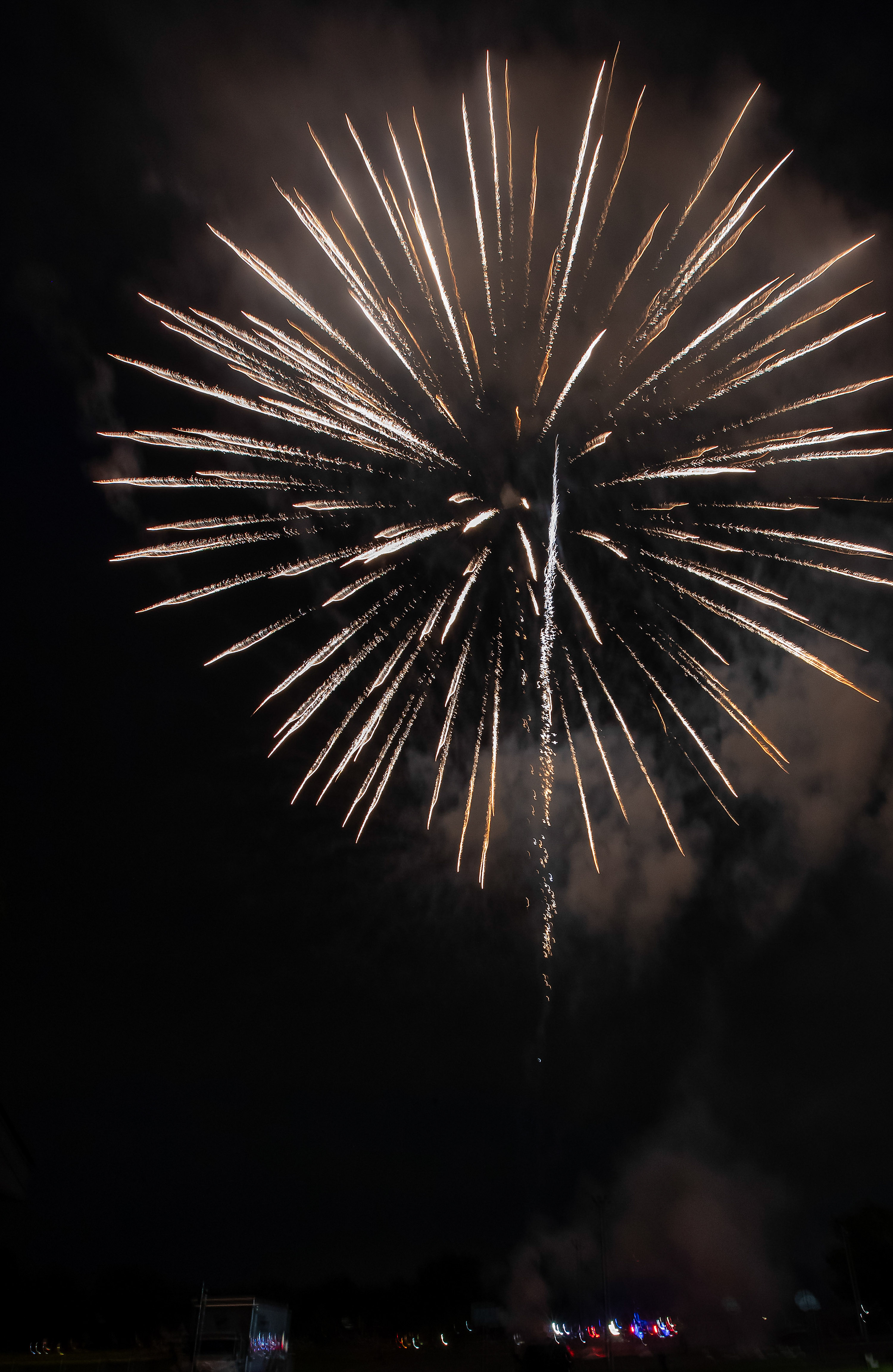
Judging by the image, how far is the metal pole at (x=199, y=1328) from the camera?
63.2 ft

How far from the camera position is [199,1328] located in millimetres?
20234

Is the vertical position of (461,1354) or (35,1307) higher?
(461,1354)

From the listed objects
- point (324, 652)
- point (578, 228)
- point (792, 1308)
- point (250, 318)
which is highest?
point (578, 228)

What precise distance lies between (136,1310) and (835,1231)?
60705mm

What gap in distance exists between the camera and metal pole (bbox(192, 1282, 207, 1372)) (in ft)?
63.2

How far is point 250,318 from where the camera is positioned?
1479cm

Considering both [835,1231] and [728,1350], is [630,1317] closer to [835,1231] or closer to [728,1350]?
[835,1231]

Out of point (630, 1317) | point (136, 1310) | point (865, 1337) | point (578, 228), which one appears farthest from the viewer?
point (630, 1317)

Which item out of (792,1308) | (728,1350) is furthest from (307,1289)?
(728,1350)

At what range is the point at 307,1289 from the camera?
3733 inches

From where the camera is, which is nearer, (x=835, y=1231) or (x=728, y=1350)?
(x=728, y=1350)

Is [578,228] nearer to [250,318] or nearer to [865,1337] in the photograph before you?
[250,318]

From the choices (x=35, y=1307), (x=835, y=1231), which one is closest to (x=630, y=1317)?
(x=835, y=1231)

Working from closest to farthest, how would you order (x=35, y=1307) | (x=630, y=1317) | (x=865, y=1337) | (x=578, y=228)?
(x=578, y=228)
(x=865, y=1337)
(x=35, y=1307)
(x=630, y=1317)
